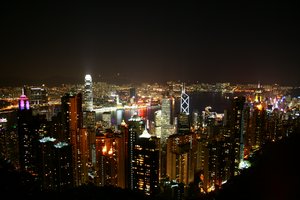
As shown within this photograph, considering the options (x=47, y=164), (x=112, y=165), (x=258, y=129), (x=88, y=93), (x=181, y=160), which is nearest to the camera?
(x=47, y=164)

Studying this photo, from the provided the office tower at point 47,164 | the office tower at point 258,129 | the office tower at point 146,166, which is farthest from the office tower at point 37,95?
the office tower at point 258,129

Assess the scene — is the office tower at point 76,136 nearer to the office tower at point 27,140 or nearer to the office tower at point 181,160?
the office tower at point 27,140

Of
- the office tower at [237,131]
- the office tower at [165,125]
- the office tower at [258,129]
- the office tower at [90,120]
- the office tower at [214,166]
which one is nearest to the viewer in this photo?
the office tower at [214,166]

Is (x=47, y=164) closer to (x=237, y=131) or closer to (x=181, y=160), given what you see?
(x=181, y=160)

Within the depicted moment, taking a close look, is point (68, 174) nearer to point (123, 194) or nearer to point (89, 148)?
point (89, 148)

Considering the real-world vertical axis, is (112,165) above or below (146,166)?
below

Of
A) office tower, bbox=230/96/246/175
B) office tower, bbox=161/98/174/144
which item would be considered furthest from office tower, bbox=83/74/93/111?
office tower, bbox=230/96/246/175

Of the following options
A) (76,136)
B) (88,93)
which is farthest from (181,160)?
(88,93)
